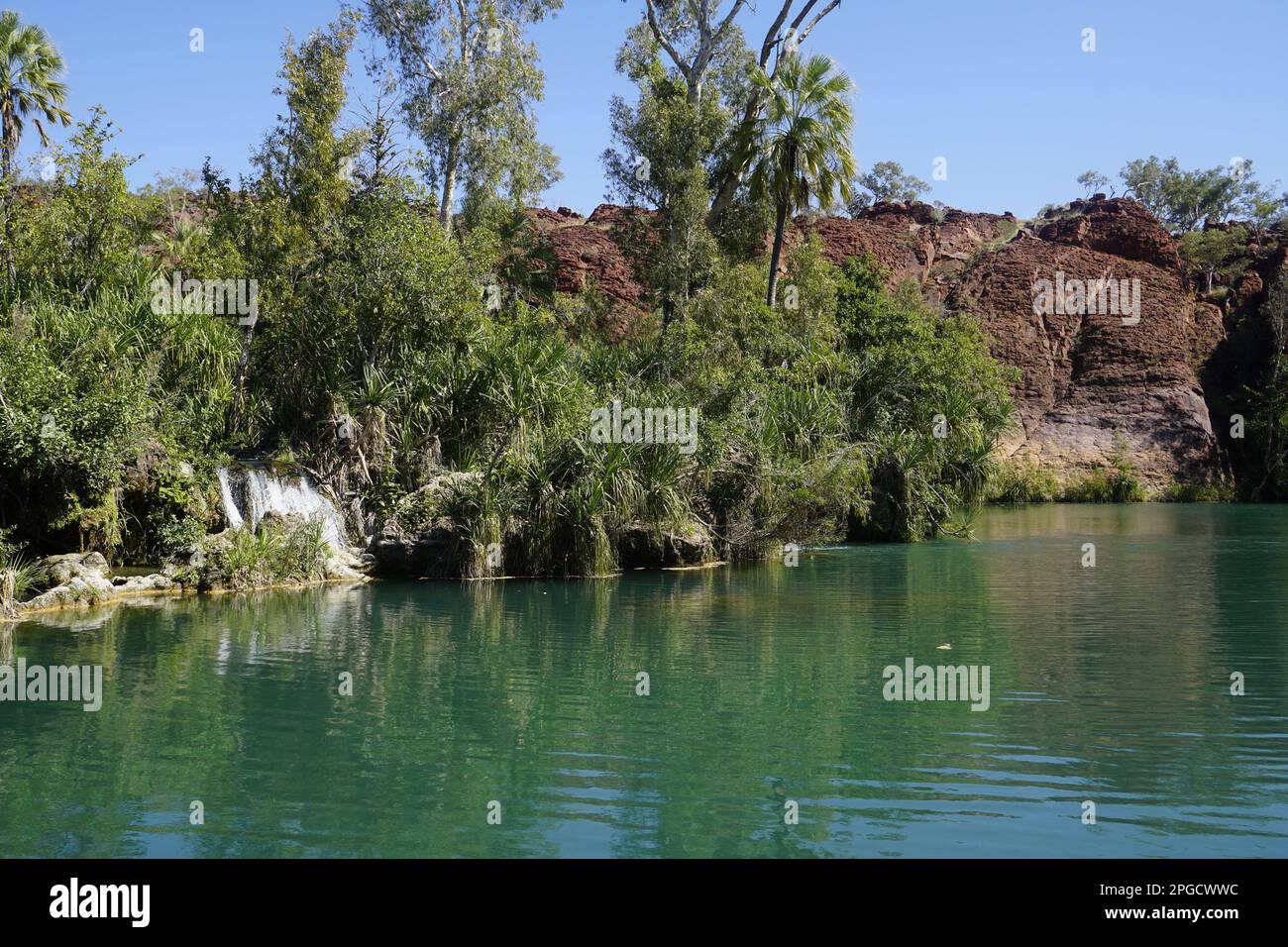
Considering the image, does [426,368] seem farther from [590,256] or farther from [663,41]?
[590,256]

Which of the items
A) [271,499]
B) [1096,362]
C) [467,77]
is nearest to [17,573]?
[271,499]

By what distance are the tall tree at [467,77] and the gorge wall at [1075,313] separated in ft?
61.9

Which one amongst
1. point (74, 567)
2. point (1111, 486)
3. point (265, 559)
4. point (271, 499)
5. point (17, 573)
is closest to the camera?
point (17, 573)

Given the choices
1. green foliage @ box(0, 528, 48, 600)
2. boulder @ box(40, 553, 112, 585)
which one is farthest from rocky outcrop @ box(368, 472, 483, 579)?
green foliage @ box(0, 528, 48, 600)

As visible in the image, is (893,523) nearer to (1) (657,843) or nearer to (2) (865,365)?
(2) (865,365)

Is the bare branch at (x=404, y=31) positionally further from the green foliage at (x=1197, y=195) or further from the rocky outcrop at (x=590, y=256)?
the green foliage at (x=1197, y=195)

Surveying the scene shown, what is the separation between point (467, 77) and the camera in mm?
31781

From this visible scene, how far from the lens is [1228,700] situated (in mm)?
9875

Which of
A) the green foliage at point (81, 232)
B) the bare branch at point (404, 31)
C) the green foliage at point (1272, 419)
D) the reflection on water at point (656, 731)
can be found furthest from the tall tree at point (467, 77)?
the green foliage at point (1272, 419)

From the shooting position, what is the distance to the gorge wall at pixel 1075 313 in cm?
5594

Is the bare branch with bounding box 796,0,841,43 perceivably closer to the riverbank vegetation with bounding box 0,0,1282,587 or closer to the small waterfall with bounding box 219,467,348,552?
the riverbank vegetation with bounding box 0,0,1282,587

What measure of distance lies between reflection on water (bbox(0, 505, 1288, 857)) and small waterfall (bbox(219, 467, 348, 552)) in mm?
2849

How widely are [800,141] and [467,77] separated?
965cm
